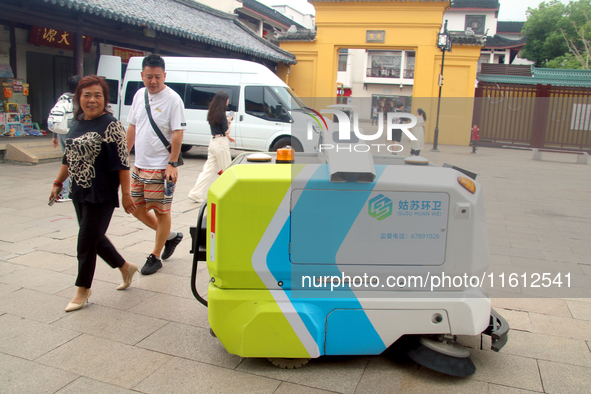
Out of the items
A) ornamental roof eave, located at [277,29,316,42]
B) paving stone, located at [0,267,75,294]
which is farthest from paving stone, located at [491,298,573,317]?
ornamental roof eave, located at [277,29,316,42]

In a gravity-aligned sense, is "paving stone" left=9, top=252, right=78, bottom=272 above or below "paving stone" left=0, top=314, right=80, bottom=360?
above

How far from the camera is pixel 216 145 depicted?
7062 millimetres

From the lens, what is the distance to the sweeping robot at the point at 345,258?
2.51 meters

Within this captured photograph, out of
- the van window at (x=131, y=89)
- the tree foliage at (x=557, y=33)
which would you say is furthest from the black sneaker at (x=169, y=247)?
Result: the tree foliage at (x=557, y=33)

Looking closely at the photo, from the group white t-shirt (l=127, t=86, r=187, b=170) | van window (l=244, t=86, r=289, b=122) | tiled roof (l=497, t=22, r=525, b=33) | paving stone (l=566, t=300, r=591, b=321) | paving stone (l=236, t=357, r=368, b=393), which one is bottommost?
paving stone (l=236, t=357, r=368, b=393)

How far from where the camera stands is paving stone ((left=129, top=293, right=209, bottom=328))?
3287 mm

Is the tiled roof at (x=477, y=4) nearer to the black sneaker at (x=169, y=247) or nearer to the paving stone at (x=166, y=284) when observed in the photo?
the black sneaker at (x=169, y=247)

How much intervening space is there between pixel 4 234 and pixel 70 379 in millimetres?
3217

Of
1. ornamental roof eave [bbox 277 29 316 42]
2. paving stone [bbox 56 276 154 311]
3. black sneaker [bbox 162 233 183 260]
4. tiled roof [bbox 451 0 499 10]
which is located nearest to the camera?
paving stone [bbox 56 276 154 311]

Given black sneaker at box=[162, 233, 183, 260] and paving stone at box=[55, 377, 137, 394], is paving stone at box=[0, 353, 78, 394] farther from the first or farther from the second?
black sneaker at box=[162, 233, 183, 260]

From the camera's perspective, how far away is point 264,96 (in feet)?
37.5

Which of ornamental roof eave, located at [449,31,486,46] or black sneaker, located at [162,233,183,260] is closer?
black sneaker, located at [162,233,183,260]

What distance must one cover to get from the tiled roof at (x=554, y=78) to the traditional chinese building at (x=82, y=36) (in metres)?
11.4

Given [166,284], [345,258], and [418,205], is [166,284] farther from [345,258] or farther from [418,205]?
[418,205]
